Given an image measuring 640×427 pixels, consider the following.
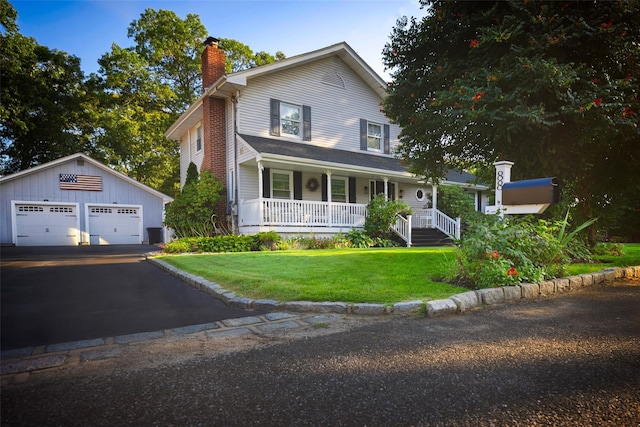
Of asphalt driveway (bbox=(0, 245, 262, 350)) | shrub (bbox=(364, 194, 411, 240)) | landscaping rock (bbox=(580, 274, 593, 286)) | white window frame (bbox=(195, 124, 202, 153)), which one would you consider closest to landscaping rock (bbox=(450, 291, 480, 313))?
asphalt driveway (bbox=(0, 245, 262, 350))

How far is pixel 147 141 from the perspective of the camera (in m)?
24.7

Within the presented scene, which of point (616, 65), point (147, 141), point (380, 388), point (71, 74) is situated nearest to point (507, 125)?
point (616, 65)

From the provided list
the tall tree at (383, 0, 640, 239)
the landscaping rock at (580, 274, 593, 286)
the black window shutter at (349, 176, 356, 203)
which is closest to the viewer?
the landscaping rock at (580, 274, 593, 286)

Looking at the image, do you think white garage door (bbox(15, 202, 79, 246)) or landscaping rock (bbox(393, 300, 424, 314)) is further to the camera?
white garage door (bbox(15, 202, 79, 246))

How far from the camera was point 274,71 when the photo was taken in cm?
1438

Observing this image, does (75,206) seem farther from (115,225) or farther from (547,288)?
(547,288)

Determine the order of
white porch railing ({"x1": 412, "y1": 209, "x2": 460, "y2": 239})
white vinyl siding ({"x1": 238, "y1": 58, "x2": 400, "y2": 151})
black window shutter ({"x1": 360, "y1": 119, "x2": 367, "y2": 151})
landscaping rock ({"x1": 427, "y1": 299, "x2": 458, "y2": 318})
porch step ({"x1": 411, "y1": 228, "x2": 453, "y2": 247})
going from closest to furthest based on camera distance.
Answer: landscaping rock ({"x1": 427, "y1": 299, "x2": 458, "y2": 318}) → porch step ({"x1": 411, "y1": 228, "x2": 453, "y2": 247}) → white vinyl siding ({"x1": 238, "y1": 58, "x2": 400, "y2": 151}) → white porch railing ({"x1": 412, "y1": 209, "x2": 460, "y2": 239}) → black window shutter ({"x1": 360, "y1": 119, "x2": 367, "y2": 151})

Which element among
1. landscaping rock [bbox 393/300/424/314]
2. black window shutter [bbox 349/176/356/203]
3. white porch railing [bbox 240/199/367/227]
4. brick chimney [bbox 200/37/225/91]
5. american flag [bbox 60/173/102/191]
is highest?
brick chimney [bbox 200/37/225/91]

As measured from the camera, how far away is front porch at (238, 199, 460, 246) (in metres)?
12.3

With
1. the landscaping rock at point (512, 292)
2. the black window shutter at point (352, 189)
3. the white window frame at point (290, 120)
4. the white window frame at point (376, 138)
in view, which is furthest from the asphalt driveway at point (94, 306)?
the white window frame at point (376, 138)

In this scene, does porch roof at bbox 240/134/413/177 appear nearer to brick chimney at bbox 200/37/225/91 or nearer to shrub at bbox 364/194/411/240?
shrub at bbox 364/194/411/240

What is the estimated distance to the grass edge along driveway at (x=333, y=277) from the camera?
4.38 m

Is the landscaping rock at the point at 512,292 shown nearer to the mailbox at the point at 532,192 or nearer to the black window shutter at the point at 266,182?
the mailbox at the point at 532,192

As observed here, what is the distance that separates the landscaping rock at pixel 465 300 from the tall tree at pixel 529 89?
11.8ft
